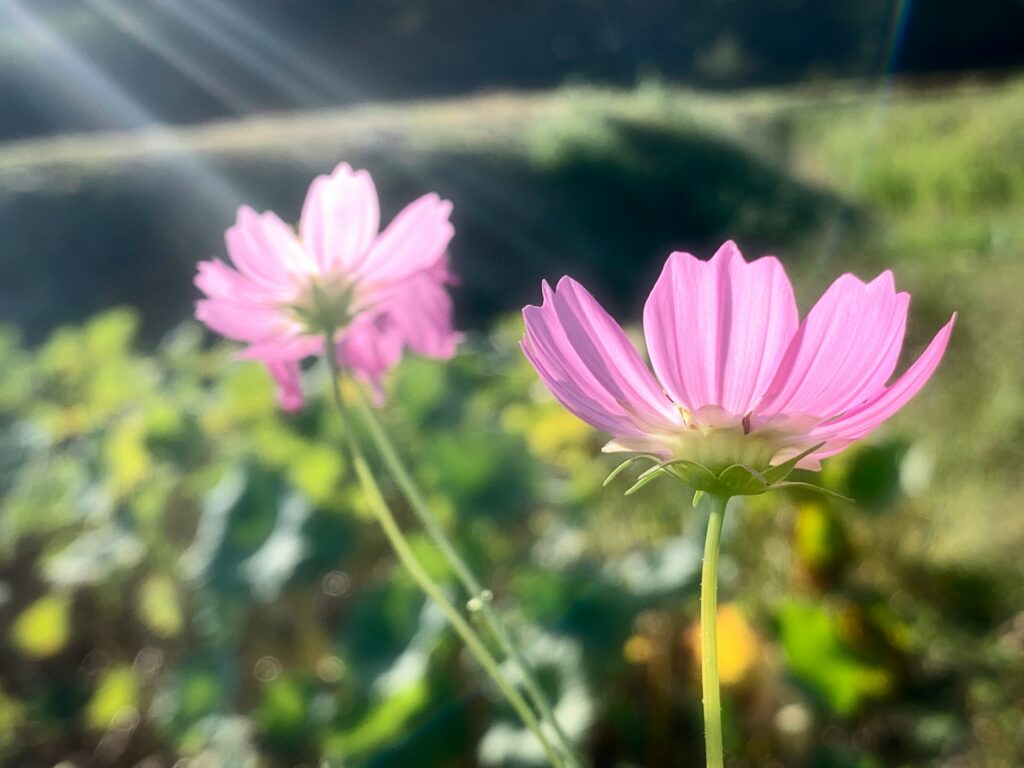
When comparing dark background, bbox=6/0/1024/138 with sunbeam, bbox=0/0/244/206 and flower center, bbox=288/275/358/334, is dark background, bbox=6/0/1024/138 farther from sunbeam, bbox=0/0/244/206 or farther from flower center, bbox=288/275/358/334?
flower center, bbox=288/275/358/334

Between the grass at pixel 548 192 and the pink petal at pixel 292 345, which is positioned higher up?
the grass at pixel 548 192

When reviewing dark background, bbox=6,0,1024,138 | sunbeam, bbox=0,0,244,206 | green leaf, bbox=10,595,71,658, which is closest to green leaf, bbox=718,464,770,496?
green leaf, bbox=10,595,71,658

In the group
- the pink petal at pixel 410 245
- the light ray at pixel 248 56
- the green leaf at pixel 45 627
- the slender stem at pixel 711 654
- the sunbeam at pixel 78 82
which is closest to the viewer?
the slender stem at pixel 711 654

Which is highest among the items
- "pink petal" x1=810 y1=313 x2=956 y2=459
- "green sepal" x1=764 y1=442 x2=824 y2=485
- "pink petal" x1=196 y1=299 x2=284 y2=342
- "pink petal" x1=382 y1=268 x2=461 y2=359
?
"pink petal" x1=196 y1=299 x2=284 y2=342

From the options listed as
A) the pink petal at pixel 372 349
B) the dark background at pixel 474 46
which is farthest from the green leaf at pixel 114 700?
the dark background at pixel 474 46

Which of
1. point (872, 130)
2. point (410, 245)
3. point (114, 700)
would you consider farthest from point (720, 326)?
point (872, 130)

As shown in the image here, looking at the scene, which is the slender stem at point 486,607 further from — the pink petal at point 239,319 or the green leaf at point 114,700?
the green leaf at point 114,700

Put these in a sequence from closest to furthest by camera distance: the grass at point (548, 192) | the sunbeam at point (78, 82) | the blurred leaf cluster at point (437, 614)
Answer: the blurred leaf cluster at point (437, 614)
the grass at point (548, 192)
the sunbeam at point (78, 82)
